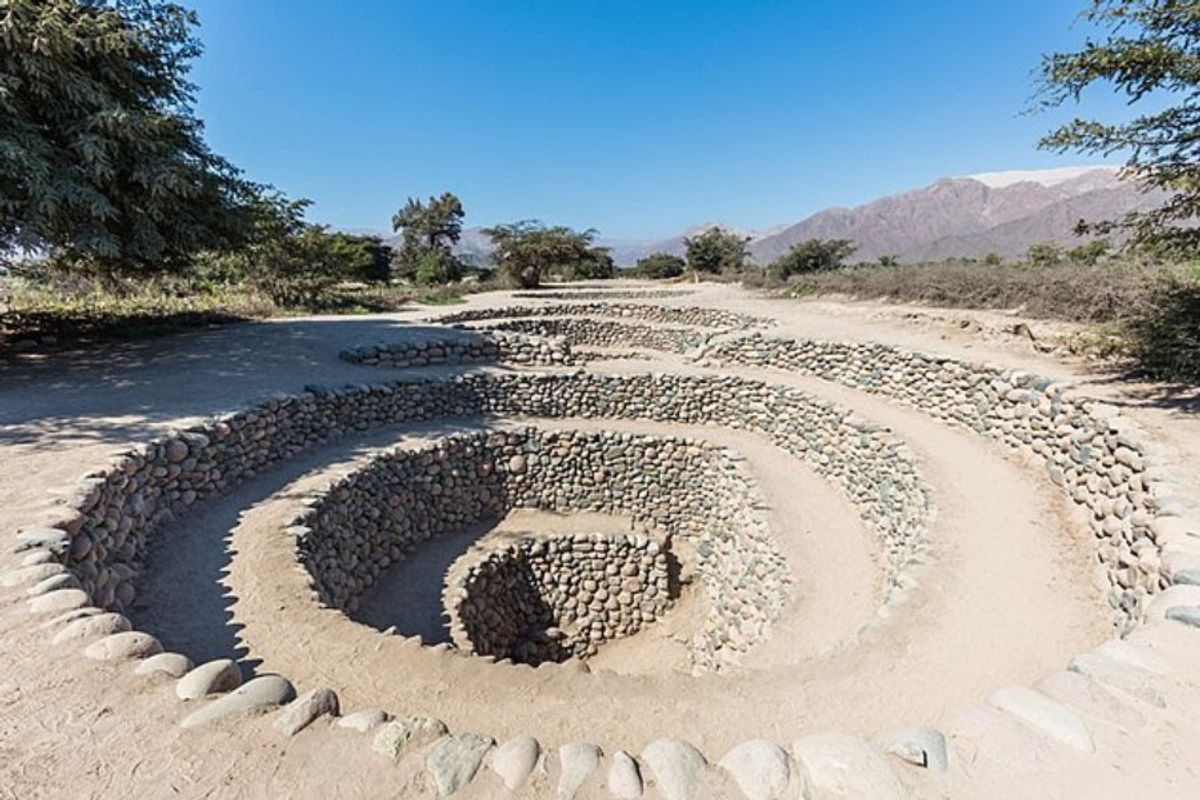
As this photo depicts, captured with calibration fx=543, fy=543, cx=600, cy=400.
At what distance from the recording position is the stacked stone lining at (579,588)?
9500 millimetres

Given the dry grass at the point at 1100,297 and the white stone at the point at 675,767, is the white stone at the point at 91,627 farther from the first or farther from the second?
the dry grass at the point at 1100,297

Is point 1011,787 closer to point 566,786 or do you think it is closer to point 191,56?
point 566,786

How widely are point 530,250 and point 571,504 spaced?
69.5ft

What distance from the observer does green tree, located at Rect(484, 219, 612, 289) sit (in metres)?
29.4

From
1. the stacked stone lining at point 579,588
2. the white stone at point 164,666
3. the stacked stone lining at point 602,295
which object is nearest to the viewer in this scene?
the white stone at point 164,666

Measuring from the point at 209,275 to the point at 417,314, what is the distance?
944 centimetres

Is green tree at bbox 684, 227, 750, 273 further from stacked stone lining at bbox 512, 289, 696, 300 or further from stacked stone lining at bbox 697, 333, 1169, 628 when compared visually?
stacked stone lining at bbox 697, 333, 1169, 628

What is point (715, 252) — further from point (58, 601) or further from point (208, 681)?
point (208, 681)

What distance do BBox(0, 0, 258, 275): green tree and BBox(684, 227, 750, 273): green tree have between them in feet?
114

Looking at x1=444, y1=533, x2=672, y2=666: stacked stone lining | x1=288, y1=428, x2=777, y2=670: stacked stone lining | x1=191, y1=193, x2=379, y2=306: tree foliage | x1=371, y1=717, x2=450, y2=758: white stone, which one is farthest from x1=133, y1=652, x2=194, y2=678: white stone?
x1=191, y1=193, x2=379, y2=306: tree foliage

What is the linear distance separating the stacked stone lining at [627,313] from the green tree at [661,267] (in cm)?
2551

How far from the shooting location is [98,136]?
325 inches

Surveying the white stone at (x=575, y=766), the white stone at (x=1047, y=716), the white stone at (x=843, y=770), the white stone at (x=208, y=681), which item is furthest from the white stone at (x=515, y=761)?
the white stone at (x=1047, y=716)

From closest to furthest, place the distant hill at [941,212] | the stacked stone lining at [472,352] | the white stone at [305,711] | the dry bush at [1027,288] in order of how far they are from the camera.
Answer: the white stone at [305,711]
the dry bush at [1027,288]
the stacked stone lining at [472,352]
the distant hill at [941,212]
